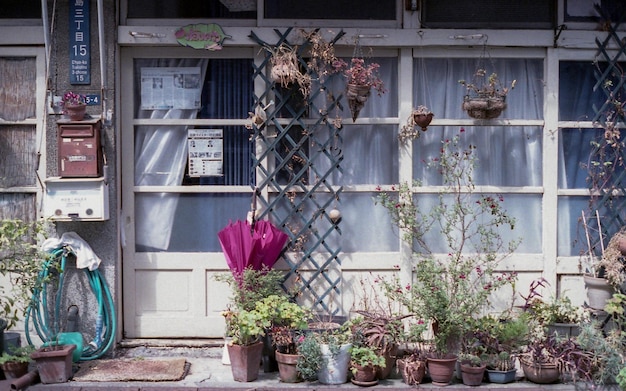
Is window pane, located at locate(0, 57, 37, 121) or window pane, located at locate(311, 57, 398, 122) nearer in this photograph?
window pane, located at locate(0, 57, 37, 121)

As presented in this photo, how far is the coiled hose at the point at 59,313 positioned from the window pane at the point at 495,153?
119 inches

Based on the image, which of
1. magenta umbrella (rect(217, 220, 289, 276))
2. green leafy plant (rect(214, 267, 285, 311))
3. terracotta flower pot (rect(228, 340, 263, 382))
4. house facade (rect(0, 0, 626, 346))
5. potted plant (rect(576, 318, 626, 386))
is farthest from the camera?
house facade (rect(0, 0, 626, 346))

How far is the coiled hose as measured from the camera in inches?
264

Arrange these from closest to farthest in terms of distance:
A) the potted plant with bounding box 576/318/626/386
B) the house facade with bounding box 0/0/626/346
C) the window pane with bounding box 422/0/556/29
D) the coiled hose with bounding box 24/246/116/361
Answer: the potted plant with bounding box 576/318/626/386 → the coiled hose with bounding box 24/246/116/361 → the house facade with bounding box 0/0/626/346 → the window pane with bounding box 422/0/556/29

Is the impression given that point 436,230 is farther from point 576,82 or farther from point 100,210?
point 100,210

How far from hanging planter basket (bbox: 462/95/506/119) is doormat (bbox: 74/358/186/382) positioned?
337cm

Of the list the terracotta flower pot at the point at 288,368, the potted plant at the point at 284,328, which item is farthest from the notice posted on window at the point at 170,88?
the terracotta flower pot at the point at 288,368

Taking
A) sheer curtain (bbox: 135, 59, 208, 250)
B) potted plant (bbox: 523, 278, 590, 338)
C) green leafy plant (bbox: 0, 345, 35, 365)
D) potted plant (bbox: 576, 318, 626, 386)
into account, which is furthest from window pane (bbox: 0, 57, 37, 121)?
potted plant (bbox: 576, 318, 626, 386)

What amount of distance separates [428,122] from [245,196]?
181cm

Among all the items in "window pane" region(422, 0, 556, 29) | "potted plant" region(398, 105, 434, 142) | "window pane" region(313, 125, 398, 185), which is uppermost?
"window pane" region(422, 0, 556, 29)

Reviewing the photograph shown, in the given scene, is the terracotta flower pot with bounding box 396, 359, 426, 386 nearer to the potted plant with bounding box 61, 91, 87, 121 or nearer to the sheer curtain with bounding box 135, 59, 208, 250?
the sheer curtain with bounding box 135, 59, 208, 250

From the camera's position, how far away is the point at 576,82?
7172 mm

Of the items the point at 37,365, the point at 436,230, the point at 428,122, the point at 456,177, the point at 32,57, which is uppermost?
the point at 32,57

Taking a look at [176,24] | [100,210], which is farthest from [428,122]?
[100,210]
